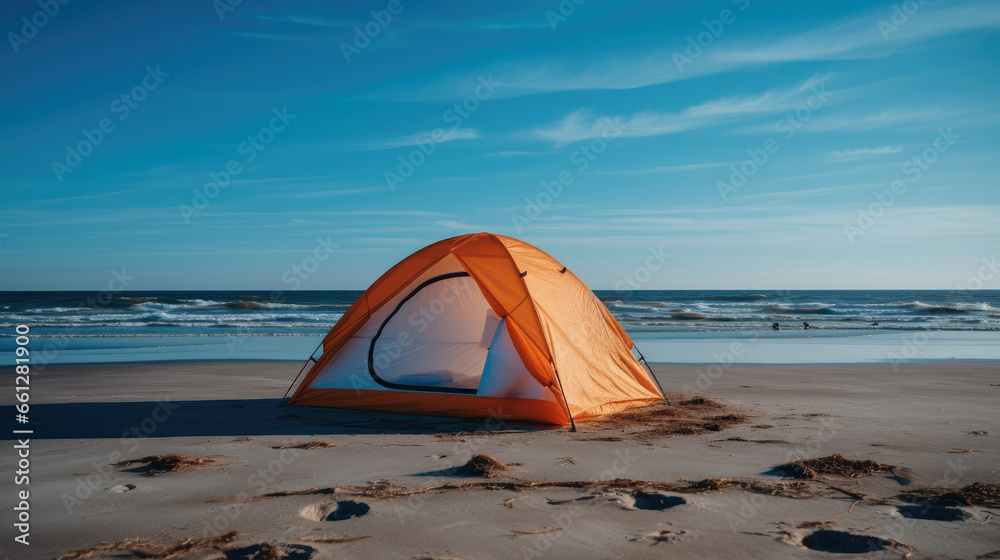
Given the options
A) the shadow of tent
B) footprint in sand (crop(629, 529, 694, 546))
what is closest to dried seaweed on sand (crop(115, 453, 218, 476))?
the shadow of tent

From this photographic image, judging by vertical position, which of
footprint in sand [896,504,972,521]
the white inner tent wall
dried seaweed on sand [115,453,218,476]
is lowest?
footprint in sand [896,504,972,521]

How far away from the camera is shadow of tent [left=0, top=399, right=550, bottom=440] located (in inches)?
254

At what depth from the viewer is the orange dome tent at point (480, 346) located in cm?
705

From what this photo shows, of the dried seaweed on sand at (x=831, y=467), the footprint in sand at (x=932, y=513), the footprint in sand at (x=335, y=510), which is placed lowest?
the footprint in sand at (x=932, y=513)

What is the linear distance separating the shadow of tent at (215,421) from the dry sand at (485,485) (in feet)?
0.13

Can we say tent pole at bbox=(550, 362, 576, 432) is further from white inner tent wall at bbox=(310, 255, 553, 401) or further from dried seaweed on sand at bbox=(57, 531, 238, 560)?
dried seaweed on sand at bbox=(57, 531, 238, 560)

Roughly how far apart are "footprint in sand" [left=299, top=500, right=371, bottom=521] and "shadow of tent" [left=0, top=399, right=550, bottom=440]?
245 centimetres

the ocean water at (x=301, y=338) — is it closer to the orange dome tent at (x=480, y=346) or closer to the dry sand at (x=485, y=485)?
the orange dome tent at (x=480, y=346)

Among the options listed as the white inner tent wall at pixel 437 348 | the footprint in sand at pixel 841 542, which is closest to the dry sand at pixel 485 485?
the footprint in sand at pixel 841 542

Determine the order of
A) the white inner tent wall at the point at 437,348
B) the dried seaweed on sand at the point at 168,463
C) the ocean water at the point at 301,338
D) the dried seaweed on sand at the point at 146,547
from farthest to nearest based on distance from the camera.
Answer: the ocean water at the point at 301,338, the white inner tent wall at the point at 437,348, the dried seaweed on sand at the point at 168,463, the dried seaweed on sand at the point at 146,547

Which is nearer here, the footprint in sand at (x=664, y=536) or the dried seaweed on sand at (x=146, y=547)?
the dried seaweed on sand at (x=146, y=547)

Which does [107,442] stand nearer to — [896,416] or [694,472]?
[694,472]

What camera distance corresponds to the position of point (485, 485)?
4473mm

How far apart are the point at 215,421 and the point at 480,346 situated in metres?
3.75
